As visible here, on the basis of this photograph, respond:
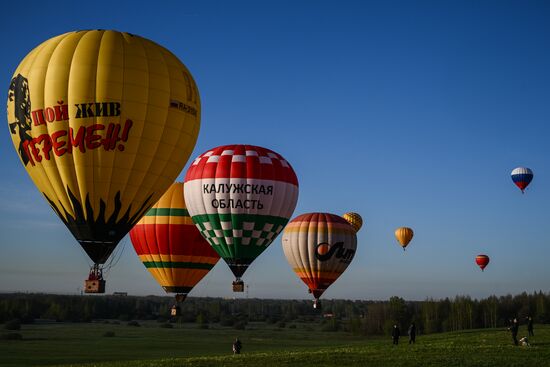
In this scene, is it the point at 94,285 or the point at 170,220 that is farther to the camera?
the point at 170,220

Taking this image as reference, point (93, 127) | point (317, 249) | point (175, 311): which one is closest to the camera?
point (93, 127)

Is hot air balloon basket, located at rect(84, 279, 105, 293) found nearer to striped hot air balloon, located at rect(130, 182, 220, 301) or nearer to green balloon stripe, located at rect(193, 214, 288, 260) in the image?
green balloon stripe, located at rect(193, 214, 288, 260)

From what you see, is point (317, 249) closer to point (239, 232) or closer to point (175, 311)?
point (239, 232)

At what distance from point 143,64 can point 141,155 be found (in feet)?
13.8

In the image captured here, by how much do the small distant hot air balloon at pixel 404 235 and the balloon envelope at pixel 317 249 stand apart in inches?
1248

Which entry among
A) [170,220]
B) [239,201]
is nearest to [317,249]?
[170,220]

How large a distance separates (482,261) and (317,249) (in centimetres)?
4227

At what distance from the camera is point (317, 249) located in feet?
172

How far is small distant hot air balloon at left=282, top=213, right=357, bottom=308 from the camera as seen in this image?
52.7 meters

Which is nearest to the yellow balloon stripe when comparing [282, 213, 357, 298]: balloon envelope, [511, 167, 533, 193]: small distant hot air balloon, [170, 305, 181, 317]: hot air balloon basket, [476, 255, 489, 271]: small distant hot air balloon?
[170, 305, 181, 317]: hot air balloon basket

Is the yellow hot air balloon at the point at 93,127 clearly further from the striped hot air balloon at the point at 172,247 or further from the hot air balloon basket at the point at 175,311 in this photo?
the striped hot air balloon at the point at 172,247

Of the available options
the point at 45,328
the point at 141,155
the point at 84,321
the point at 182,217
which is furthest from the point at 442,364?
the point at 84,321

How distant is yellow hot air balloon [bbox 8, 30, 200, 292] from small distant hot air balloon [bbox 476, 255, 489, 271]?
66.7m

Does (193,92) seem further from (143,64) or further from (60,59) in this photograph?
(60,59)
